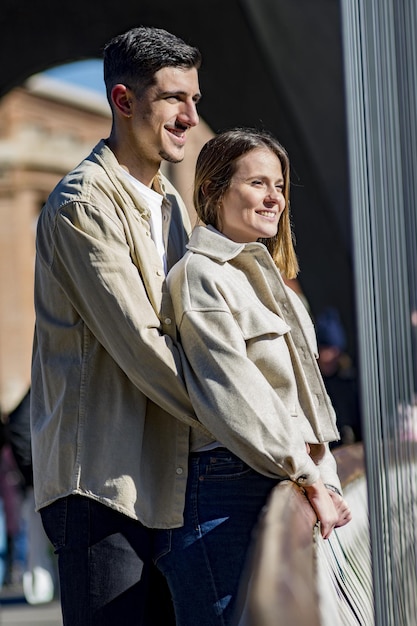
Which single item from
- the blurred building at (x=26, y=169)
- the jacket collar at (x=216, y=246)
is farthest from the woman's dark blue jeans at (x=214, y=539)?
the blurred building at (x=26, y=169)

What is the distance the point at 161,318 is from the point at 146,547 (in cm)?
47

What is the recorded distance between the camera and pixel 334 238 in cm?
1005

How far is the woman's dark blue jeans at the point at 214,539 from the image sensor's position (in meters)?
2.59

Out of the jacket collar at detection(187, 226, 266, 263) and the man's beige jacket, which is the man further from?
the jacket collar at detection(187, 226, 266, 263)

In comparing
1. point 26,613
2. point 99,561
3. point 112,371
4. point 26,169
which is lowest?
point 26,169

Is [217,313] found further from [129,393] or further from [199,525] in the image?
[199,525]

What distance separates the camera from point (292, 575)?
8.05 ft

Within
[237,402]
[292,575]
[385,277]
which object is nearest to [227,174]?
[237,402]

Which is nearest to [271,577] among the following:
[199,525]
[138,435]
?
[199,525]

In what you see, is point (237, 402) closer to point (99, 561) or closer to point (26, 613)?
point (99, 561)

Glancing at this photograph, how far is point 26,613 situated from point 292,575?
21.7 ft

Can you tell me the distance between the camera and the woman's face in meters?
2.82

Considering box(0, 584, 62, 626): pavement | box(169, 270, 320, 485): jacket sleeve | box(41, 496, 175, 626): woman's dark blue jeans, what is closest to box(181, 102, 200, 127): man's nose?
box(169, 270, 320, 485): jacket sleeve

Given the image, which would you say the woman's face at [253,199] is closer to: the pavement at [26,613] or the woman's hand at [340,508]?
the woman's hand at [340,508]
